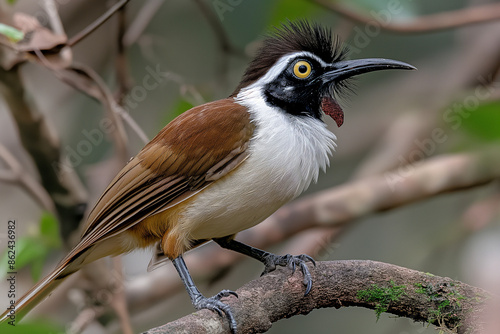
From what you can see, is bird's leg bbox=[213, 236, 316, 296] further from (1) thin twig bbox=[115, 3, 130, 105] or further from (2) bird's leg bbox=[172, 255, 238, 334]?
(1) thin twig bbox=[115, 3, 130, 105]

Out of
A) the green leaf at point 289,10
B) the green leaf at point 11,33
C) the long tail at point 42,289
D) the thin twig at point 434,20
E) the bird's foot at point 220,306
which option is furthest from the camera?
the thin twig at point 434,20

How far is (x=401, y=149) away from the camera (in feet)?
17.3

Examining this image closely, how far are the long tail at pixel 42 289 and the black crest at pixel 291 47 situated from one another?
1166 mm

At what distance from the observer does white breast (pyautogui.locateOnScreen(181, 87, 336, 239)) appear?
283cm

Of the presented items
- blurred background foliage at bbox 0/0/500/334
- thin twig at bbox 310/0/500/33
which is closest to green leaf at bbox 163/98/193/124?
blurred background foliage at bbox 0/0/500/334

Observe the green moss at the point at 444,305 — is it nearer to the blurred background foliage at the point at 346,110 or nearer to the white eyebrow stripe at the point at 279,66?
the white eyebrow stripe at the point at 279,66

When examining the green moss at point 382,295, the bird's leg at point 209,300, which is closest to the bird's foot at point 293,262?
the green moss at point 382,295

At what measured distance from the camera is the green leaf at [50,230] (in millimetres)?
3670

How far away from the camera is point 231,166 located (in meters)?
2.86

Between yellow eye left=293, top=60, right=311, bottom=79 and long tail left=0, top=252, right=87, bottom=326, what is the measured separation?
136 centimetres

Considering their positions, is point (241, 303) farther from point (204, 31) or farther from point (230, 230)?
point (204, 31)

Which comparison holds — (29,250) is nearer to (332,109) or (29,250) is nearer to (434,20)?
(332,109)

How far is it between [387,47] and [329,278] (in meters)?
5.01

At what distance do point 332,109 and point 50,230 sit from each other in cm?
179
